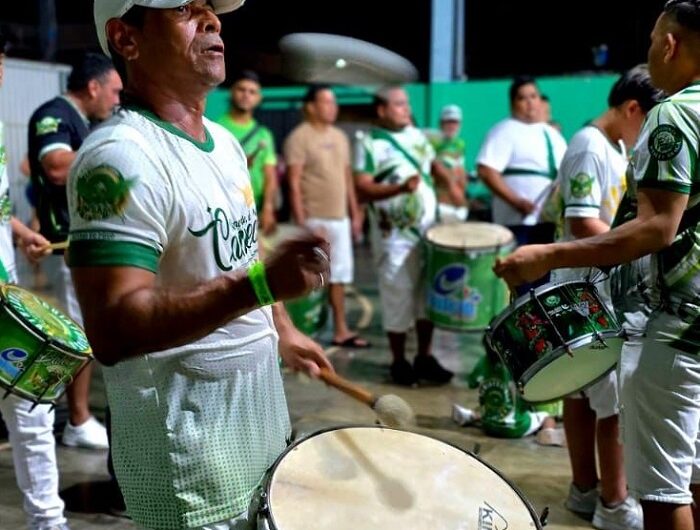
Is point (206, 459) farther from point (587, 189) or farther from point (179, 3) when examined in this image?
point (587, 189)

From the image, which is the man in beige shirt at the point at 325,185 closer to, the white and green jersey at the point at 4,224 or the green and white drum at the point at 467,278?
the green and white drum at the point at 467,278

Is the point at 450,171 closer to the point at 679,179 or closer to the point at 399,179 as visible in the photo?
the point at 399,179

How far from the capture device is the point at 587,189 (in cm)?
337

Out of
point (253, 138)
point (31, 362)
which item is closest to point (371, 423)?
point (31, 362)

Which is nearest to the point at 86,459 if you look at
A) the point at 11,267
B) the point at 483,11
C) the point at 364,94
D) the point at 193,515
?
the point at 11,267

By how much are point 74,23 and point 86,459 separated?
1335 centimetres

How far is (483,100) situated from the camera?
40.7 feet

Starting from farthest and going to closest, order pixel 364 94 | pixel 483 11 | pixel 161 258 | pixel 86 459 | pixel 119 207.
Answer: pixel 483 11
pixel 364 94
pixel 86 459
pixel 161 258
pixel 119 207

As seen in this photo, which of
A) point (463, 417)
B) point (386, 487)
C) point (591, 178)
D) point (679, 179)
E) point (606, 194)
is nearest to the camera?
point (386, 487)

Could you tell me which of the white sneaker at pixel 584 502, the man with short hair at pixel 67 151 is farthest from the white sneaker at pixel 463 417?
the man with short hair at pixel 67 151

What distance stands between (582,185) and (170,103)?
213 cm

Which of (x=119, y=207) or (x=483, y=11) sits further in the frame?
(x=483, y=11)

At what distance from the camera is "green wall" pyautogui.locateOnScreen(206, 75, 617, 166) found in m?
11.5

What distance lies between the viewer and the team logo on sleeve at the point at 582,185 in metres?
3.37
